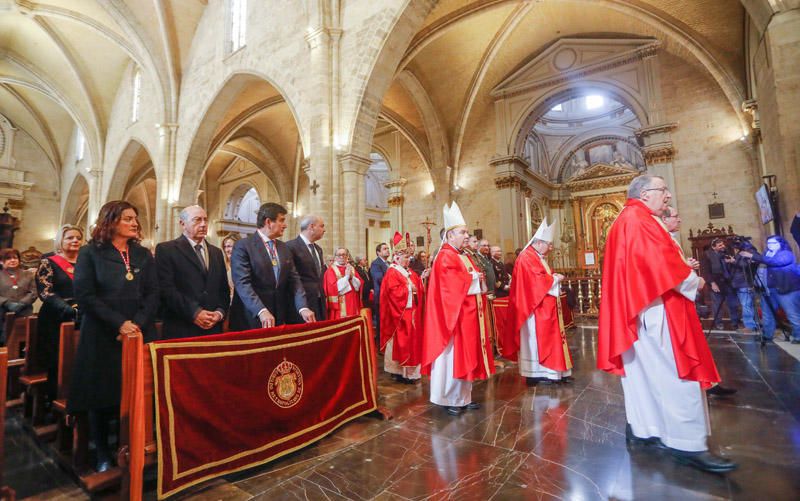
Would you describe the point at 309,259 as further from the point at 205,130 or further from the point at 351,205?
the point at 205,130

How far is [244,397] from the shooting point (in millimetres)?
2391

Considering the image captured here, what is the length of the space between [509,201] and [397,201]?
4.55 metres

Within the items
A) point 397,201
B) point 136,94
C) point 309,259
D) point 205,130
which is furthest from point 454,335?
point 136,94

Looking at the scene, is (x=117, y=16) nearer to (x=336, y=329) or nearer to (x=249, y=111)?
(x=249, y=111)

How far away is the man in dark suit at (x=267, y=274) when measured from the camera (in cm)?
309

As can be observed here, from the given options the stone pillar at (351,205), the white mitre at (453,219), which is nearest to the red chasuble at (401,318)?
the white mitre at (453,219)

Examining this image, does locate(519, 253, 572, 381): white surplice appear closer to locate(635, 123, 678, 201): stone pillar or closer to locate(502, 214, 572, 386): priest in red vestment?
locate(502, 214, 572, 386): priest in red vestment

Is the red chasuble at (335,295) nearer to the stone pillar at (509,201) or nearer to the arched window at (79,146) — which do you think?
the stone pillar at (509,201)

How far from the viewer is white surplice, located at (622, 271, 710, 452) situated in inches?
89.7

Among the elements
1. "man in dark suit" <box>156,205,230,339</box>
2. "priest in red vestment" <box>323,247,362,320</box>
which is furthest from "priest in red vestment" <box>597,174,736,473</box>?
"priest in red vestment" <box>323,247,362,320</box>

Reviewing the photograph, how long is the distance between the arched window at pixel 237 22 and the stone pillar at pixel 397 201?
709 cm

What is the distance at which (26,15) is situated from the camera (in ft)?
44.8

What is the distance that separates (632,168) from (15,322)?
76.1 ft

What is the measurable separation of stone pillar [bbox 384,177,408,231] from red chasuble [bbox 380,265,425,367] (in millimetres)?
10636
